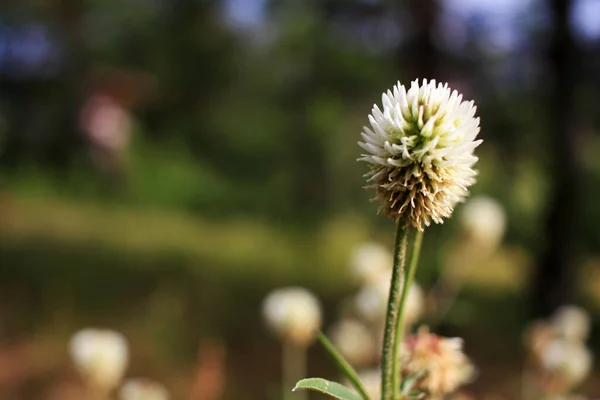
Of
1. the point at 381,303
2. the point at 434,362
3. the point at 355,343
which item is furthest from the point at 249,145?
the point at 434,362

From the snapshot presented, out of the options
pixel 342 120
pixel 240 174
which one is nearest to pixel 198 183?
pixel 240 174

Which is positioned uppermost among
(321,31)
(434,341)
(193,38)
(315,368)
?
(321,31)

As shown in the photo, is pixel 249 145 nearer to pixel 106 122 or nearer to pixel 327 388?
pixel 106 122

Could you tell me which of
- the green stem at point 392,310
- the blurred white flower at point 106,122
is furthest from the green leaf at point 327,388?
the blurred white flower at point 106,122

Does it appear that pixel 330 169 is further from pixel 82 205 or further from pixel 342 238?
pixel 82 205

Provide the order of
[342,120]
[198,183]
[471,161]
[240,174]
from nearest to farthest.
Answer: [471,161] < [342,120] < [240,174] < [198,183]

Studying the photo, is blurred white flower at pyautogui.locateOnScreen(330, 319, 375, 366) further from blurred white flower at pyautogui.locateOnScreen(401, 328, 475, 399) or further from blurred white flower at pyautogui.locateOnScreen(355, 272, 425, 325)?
blurred white flower at pyautogui.locateOnScreen(401, 328, 475, 399)
